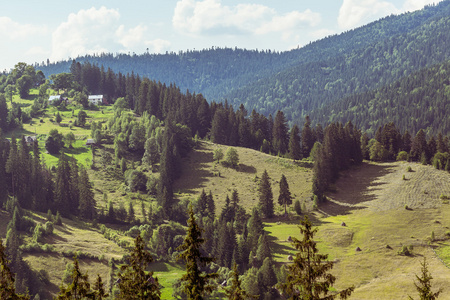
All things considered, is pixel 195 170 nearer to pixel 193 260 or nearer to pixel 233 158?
pixel 233 158

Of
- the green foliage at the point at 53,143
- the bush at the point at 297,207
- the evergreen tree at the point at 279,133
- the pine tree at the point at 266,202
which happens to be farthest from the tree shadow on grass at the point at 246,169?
the green foliage at the point at 53,143

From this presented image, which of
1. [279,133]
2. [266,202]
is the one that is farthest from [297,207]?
[279,133]

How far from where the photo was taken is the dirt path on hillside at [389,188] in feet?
397

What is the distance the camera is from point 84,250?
9962cm

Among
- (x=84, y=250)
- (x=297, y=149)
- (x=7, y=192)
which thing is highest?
(x=297, y=149)

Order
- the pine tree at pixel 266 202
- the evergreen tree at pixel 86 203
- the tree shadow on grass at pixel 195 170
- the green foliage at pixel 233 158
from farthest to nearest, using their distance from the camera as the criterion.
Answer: the green foliage at pixel 233 158, the tree shadow on grass at pixel 195 170, the evergreen tree at pixel 86 203, the pine tree at pixel 266 202

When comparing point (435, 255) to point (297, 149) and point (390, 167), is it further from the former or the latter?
point (297, 149)

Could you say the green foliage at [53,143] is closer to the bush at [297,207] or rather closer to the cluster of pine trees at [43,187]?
the cluster of pine trees at [43,187]

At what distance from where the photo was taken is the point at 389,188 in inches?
5153

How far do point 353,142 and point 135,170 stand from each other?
76.4 metres

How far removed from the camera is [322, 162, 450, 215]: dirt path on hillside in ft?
397

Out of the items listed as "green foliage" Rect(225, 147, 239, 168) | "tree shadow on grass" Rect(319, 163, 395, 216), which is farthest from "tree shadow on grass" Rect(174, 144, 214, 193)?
"tree shadow on grass" Rect(319, 163, 395, 216)

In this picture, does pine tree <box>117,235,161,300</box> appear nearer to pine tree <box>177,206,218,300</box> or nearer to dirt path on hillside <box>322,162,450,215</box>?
pine tree <box>177,206,218,300</box>

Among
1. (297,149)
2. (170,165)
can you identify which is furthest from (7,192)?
(297,149)
